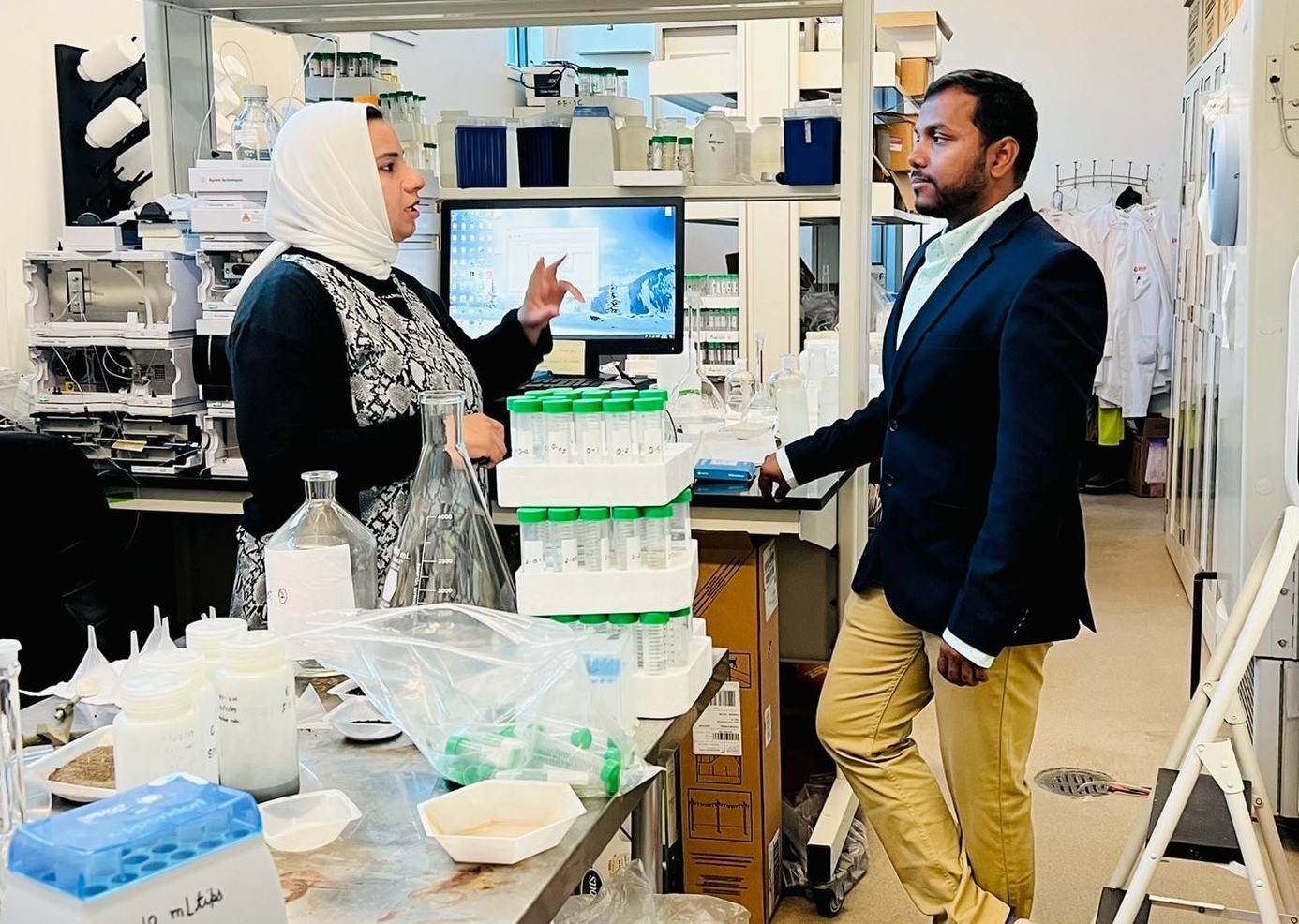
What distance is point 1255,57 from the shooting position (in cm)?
283

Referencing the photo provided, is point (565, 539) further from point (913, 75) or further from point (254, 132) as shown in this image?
point (913, 75)

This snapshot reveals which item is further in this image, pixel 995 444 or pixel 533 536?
pixel 995 444

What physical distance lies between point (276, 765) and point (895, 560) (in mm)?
1308

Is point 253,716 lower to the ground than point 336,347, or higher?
lower

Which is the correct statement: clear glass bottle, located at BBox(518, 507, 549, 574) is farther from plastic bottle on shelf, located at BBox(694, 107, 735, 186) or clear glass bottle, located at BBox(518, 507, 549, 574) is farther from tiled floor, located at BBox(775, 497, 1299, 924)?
plastic bottle on shelf, located at BBox(694, 107, 735, 186)

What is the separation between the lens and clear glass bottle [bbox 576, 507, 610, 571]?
1.59m

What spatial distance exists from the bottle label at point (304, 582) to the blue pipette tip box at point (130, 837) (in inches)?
28.8

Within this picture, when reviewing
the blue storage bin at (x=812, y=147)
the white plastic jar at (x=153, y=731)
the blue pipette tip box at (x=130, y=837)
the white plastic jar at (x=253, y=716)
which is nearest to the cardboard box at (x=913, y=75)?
the blue storage bin at (x=812, y=147)

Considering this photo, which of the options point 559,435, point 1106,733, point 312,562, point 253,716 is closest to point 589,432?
point 559,435

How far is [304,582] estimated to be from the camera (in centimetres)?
165

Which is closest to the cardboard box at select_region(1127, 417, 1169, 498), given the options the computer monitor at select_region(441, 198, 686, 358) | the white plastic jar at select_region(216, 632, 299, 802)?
the computer monitor at select_region(441, 198, 686, 358)

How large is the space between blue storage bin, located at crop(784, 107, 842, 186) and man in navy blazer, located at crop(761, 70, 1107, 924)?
0.65m

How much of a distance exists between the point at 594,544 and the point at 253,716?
460mm

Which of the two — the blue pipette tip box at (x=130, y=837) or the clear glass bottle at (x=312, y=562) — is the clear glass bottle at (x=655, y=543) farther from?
the blue pipette tip box at (x=130, y=837)
